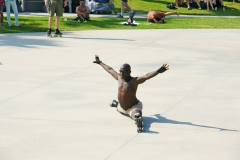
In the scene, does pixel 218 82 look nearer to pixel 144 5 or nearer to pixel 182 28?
pixel 182 28

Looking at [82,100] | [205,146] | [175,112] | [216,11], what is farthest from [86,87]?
[216,11]

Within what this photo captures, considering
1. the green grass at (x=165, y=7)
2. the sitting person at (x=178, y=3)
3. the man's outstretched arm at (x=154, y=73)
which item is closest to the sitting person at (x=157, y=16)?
the green grass at (x=165, y=7)

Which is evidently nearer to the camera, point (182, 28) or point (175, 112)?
point (175, 112)

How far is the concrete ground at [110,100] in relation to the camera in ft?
25.1

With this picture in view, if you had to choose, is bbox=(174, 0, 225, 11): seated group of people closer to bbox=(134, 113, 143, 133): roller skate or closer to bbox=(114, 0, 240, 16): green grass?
bbox=(114, 0, 240, 16): green grass

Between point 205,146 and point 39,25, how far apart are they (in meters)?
13.4

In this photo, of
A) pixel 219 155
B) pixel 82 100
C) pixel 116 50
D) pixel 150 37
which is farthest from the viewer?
pixel 150 37

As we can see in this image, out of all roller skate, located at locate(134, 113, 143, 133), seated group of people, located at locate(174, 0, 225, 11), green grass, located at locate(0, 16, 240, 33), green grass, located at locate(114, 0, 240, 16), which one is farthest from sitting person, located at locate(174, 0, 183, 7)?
roller skate, located at locate(134, 113, 143, 133)

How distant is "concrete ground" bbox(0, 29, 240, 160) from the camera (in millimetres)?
7645

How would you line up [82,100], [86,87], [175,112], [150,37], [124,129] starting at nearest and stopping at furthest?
[124,129]
[175,112]
[82,100]
[86,87]
[150,37]

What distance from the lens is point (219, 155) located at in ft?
24.2

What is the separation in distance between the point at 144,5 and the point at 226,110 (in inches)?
763

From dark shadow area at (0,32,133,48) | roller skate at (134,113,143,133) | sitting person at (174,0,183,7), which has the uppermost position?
roller skate at (134,113,143,133)

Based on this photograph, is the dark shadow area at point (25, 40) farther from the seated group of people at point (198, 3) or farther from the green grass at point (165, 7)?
the seated group of people at point (198, 3)
